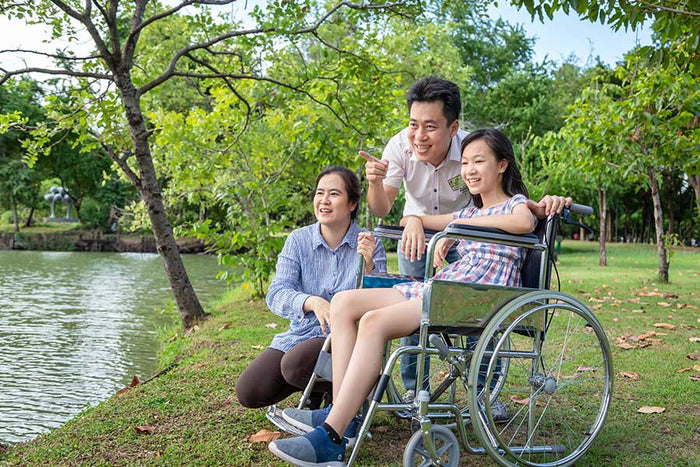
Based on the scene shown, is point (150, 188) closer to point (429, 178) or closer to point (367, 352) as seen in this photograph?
point (429, 178)

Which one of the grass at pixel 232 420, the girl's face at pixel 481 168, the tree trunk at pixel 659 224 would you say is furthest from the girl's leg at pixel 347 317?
the tree trunk at pixel 659 224

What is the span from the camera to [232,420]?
3340 millimetres

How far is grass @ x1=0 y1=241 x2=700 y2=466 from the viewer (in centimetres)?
285

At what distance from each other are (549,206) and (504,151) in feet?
1.10

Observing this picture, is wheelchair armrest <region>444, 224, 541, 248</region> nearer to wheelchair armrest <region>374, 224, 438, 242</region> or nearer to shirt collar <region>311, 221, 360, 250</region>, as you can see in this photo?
wheelchair armrest <region>374, 224, 438, 242</region>

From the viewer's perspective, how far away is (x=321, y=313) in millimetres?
2758

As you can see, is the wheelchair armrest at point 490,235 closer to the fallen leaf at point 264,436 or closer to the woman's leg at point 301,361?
the woman's leg at point 301,361

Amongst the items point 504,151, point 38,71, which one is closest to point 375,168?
point 504,151

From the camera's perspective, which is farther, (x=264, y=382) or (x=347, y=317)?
(x=264, y=382)

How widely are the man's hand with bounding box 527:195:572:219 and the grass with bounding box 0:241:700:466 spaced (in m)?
1.02

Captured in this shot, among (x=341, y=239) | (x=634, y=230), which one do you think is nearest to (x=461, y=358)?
(x=341, y=239)

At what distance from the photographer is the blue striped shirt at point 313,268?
10.1ft

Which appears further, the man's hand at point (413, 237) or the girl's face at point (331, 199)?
the girl's face at point (331, 199)

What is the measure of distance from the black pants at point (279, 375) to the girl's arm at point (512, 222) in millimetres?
846
